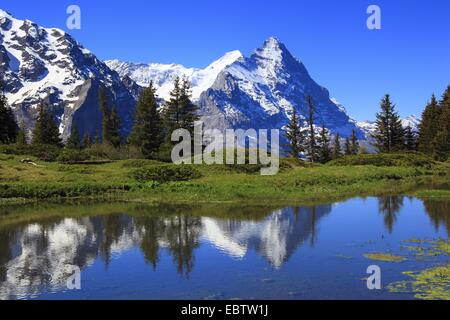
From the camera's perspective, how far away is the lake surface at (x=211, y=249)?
16.6 m

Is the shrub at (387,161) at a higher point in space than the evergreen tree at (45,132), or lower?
lower

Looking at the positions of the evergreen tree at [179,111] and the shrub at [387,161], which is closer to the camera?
the shrub at [387,161]

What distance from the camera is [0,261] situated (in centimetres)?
2119

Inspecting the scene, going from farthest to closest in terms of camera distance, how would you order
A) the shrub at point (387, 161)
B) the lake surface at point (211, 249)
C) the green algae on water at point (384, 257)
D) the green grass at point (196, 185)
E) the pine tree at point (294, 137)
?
1. the pine tree at point (294, 137)
2. the shrub at point (387, 161)
3. the green grass at point (196, 185)
4. the green algae on water at point (384, 257)
5. the lake surface at point (211, 249)

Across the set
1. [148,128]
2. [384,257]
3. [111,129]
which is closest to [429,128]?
[148,128]

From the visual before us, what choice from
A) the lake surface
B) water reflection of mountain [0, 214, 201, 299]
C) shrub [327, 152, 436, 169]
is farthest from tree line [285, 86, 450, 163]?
water reflection of mountain [0, 214, 201, 299]

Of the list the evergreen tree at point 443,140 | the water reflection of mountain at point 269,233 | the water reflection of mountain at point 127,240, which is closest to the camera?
the water reflection of mountain at point 127,240

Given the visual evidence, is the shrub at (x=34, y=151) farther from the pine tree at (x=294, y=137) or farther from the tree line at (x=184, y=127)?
the pine tree at (x=294, y=137)

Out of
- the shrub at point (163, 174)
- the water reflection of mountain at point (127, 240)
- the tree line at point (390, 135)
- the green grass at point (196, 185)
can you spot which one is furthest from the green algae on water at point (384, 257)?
the tree line at point (390, 135)

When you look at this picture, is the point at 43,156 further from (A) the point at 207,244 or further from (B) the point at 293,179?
(A) the point at 207,244

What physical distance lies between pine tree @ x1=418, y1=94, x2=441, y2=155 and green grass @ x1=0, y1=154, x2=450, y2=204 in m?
42.1
